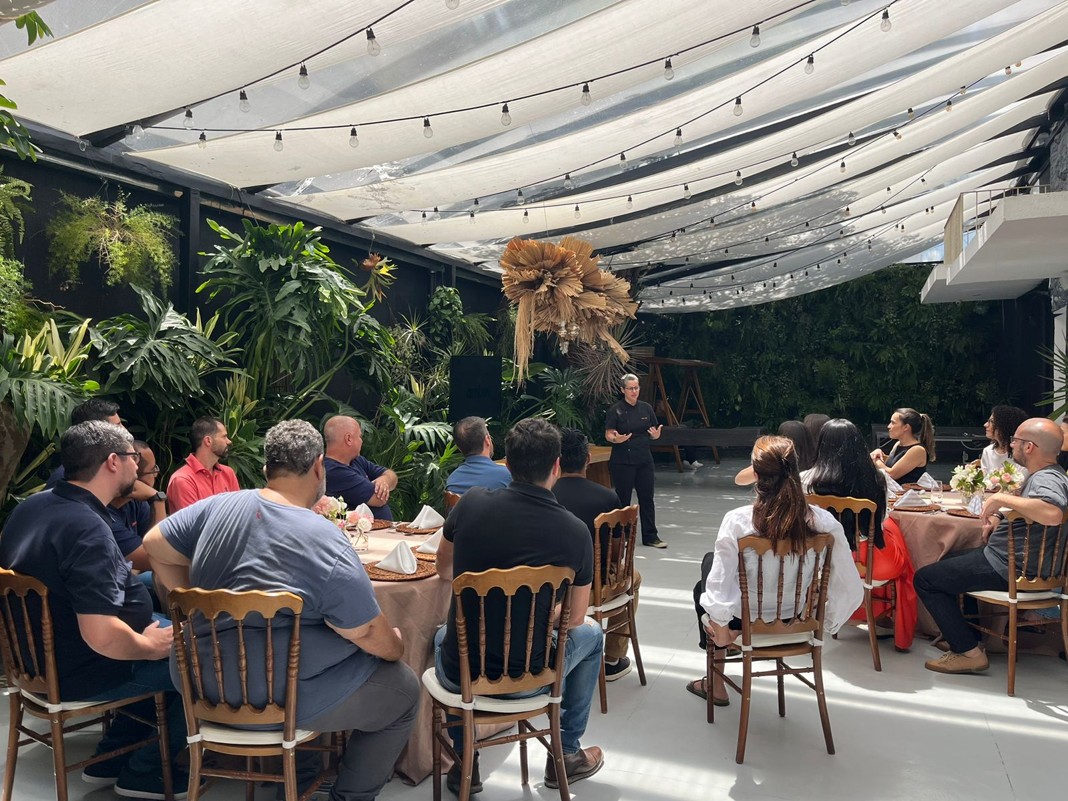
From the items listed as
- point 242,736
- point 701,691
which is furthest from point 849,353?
point 242,736

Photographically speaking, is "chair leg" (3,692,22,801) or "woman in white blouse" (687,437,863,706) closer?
"chair leg" (3,692,22,801)

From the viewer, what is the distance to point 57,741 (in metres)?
2.50

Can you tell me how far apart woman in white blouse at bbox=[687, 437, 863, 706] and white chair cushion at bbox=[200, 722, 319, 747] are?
162cm

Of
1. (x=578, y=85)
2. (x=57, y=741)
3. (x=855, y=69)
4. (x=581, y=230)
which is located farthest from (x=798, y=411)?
(x=57, y=741)

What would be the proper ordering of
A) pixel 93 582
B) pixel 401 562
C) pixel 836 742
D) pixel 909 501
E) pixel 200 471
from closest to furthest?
1. pixel 93 582
2. pixel 401 562
3. pixel 836 742
4. pixel 200 471
5. pixel 909 501

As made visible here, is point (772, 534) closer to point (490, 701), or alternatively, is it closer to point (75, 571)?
point (490, 701)

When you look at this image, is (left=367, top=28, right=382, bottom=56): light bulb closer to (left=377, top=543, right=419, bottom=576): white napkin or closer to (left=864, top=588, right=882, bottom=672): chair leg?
(left=377, top=543, right=419, bottom=576): white napkin

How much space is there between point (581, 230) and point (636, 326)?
20.7 feet

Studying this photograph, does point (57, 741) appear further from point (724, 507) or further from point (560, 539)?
point (724, 507)

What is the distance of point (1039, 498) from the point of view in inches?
145

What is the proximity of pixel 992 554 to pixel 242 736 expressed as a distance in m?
3.52

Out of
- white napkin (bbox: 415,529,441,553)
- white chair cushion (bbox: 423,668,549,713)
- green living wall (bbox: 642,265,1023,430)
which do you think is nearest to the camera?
white chair cushion (bbox: 423,668,549,713)

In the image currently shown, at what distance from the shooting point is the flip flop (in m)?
3.64

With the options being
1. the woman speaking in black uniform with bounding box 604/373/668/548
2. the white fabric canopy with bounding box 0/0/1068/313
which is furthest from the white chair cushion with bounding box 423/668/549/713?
the woman speaking in black uniform with bounding box 604/373/668/548
